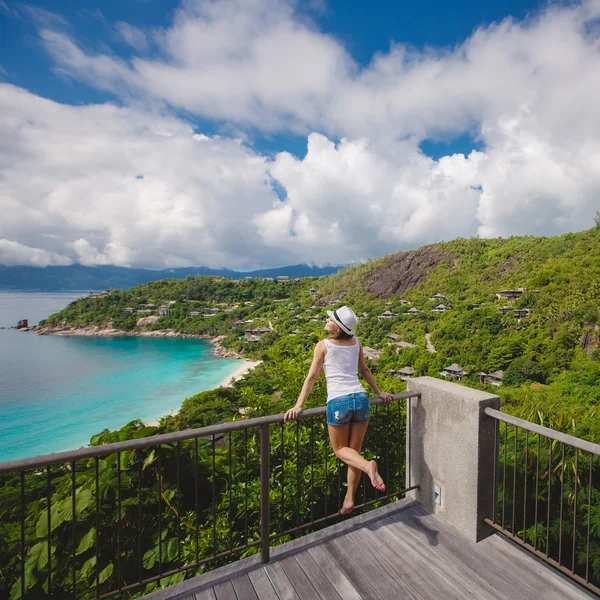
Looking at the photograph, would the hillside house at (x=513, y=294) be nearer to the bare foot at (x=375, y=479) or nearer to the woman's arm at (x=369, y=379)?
the woman's arm at (x=369, y=379)

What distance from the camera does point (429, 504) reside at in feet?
9.80

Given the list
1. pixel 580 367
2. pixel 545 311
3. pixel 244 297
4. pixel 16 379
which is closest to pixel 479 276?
pixel 545 311

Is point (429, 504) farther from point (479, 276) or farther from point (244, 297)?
point (244, 297)

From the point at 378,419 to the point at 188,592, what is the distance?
269cm

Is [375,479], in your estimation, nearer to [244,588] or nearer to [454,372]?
[244,588]

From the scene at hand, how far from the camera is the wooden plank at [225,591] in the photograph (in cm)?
211

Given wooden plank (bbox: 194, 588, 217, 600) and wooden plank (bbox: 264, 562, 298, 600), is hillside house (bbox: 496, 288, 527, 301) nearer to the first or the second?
wooden plank (bbox: 264, 562, 298, 600)

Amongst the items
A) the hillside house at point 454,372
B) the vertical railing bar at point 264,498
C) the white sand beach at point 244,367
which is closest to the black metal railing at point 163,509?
the vertical railing bar at point 264,498

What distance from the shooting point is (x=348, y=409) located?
2480mm

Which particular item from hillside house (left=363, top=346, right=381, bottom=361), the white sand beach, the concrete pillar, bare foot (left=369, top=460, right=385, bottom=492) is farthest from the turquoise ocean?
bare foot (left=369, top=460, right=385, bottom=492)

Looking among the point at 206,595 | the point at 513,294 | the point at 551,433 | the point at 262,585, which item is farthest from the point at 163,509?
the point at 513,294

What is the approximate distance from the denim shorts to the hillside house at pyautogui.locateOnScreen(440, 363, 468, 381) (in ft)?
147

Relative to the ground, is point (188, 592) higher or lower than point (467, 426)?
lower

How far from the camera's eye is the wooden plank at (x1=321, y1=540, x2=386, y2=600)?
7.01 ft
